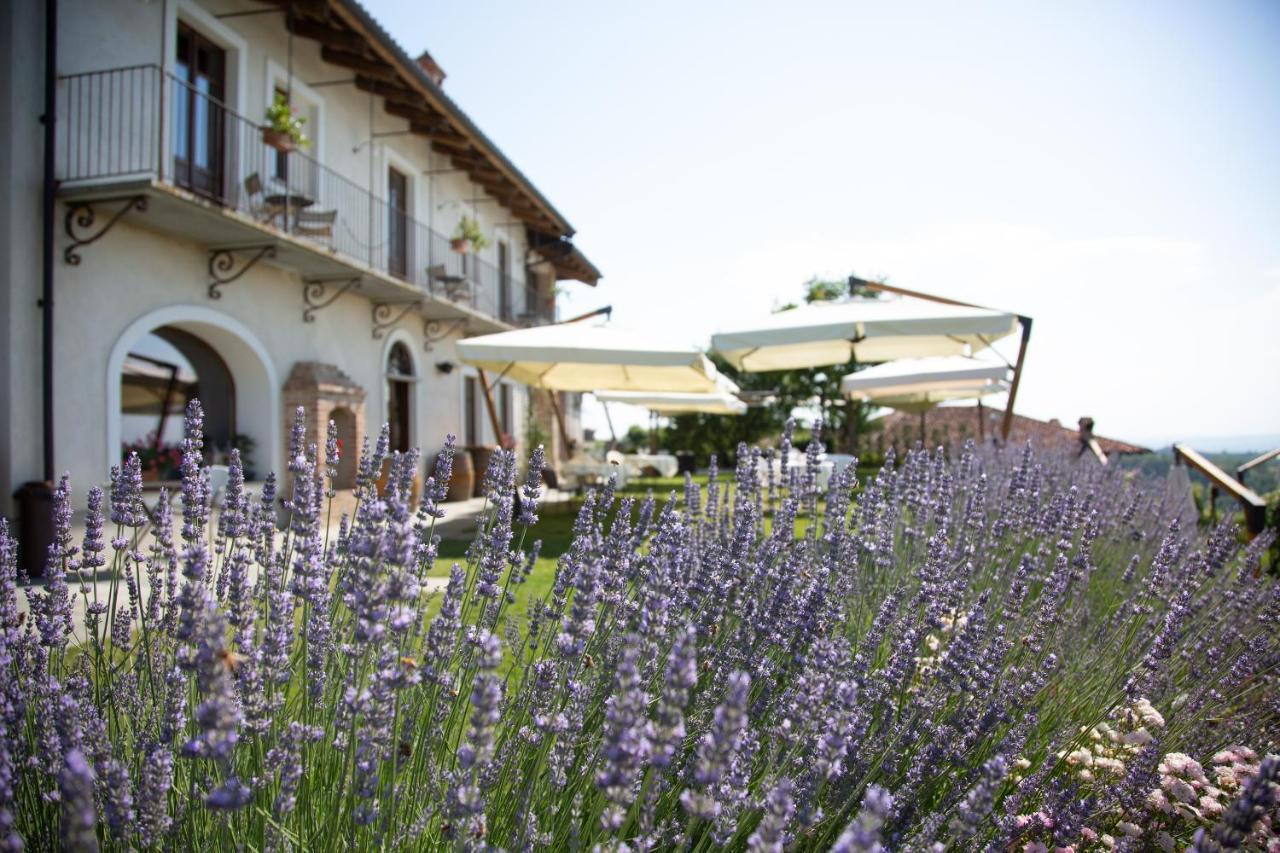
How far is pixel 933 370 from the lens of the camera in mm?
11586

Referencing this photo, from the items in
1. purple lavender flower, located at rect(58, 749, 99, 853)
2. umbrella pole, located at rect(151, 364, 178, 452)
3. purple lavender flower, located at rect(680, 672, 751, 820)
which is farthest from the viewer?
umbrella pole, located at rect(151, 364, 178, 452)

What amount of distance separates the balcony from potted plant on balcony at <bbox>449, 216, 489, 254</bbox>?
49cm

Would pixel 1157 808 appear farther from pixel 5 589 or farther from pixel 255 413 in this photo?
pixel 255 413

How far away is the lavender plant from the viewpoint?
1199 mm

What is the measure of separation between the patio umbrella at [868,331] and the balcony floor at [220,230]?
5062 millimetres

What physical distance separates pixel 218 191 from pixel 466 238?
17.4ft

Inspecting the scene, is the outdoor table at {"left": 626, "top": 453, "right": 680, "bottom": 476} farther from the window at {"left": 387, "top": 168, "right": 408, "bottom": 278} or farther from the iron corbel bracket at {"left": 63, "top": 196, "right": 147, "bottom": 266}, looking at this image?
the iron corbel bracket at {"left": 63, "top": 196, "right": 147, "bottom": 266}

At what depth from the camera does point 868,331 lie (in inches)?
290

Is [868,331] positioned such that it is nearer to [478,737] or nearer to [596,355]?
[596,355]

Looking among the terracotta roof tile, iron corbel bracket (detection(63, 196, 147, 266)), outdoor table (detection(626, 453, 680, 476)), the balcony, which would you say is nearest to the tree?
the terracotta roof tile

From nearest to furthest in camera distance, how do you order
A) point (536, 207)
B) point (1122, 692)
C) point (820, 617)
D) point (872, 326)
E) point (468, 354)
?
point (820, 617) < point (1122, 692) < point (872, 326) < point (468, 354) < point (536, 207)

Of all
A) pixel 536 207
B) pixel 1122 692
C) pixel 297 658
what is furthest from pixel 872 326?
pixel 536 207

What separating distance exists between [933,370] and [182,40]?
1091 cm

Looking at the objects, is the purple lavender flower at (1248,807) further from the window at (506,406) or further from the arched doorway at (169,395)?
the window at (506,406)
